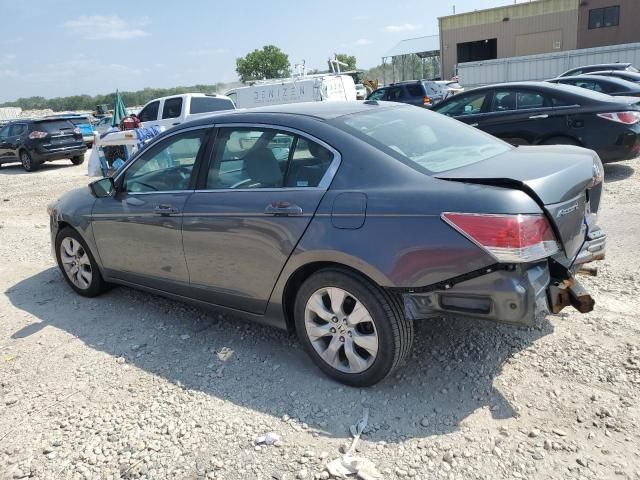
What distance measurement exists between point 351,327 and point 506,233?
40.5 inches

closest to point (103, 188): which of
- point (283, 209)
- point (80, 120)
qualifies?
point (283, 209)

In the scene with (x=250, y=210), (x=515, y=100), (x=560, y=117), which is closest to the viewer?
(x=250, y=210)

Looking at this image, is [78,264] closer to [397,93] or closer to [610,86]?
[610,86]

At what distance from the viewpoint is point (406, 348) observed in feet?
9.68

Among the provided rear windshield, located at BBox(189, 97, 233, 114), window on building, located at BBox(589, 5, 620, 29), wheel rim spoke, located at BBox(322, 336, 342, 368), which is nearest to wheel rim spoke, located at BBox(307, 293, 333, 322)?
wheel rim spoke, located at BBox(322, 336, 342, 368)

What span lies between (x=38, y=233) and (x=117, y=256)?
Answer: 14.4 feet

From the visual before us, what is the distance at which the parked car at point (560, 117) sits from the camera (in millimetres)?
7465

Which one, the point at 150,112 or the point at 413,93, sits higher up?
the point at 150,112

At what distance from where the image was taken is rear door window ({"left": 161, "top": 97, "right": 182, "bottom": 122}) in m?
14.0

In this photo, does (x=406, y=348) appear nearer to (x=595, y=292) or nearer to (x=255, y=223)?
(x=255, y=223)

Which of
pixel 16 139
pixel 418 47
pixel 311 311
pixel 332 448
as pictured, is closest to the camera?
pixel 332 448

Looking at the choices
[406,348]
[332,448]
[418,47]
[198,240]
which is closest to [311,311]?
[406,348]

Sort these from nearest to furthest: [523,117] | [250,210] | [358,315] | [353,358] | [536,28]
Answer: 1. [358,315]
2. [353,358]
3. [250,210]
4. [523,117]
5. [536,28]

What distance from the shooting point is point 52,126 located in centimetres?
1653
